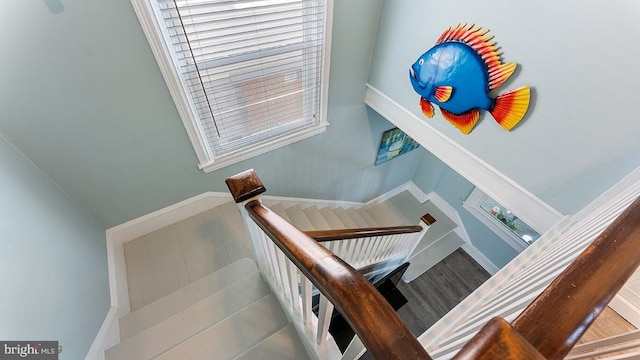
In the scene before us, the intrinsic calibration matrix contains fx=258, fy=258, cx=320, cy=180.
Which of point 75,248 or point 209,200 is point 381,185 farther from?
point 75,248

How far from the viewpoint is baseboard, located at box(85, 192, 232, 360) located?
1.45 m

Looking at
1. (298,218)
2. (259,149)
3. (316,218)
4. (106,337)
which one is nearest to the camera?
(106,337)

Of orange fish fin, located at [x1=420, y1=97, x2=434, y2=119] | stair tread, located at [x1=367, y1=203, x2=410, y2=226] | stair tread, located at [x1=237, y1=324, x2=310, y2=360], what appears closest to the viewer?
stair tread, located at [x1=237, y1=324, x2=310, y2=360]

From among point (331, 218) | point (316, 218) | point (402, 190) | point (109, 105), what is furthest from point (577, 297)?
point (402, 190)

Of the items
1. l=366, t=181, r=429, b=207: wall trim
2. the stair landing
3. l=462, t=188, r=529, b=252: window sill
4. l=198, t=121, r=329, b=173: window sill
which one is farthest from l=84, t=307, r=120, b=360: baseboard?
l=462, t=188, r=529, b=252: window sill

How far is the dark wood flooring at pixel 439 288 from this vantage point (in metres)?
3.27

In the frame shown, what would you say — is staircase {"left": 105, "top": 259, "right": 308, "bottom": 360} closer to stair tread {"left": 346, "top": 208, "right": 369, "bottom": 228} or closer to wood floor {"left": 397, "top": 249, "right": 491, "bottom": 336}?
stair tread {"left": 346, "top": 208, "right": 369, "bottom": 228}

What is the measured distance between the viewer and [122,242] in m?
2.05

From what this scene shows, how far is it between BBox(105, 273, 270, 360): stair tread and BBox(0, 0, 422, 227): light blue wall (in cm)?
95

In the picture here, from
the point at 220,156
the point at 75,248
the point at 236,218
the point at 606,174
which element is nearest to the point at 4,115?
the point at 75,248

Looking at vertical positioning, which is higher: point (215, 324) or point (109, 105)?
point (109, 105)

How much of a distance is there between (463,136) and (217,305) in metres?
2.11

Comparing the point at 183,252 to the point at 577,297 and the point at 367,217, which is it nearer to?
the point at 577,297

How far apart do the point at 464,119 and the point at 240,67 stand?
167 cm
